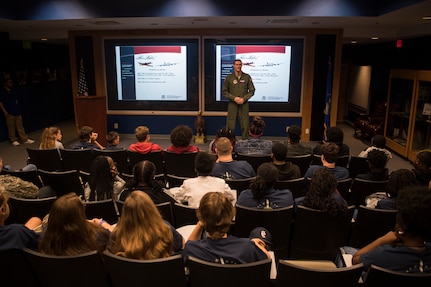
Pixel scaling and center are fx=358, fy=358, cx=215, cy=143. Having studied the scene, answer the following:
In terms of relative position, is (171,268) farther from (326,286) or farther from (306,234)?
(306,234)

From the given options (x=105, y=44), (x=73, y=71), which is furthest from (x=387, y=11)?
(x=73, y=71)

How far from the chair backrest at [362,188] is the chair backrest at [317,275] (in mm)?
1595

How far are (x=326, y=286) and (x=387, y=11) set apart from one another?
188 inches

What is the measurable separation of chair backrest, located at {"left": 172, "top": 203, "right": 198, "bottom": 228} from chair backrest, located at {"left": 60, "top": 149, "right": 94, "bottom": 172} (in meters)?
2.06

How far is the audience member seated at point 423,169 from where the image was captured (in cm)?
336

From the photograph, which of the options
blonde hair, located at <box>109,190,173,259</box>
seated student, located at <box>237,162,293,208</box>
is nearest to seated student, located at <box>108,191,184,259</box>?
blonde hair, located at <box>109,190,173,259</box>

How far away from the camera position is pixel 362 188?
3215mm

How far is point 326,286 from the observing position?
5.59 feet

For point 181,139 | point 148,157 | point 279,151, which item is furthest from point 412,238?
point 148,157

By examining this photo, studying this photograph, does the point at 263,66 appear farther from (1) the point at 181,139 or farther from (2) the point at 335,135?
(1) the point at 181,139

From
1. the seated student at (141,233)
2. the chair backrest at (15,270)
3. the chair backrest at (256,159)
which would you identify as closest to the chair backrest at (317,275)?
the seated student at (141,233)

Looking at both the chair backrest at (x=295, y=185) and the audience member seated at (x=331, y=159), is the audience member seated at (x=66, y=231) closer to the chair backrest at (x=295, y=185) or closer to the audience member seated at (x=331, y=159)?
the chair backrest at (x=295, y=185)

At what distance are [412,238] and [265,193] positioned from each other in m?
1.05

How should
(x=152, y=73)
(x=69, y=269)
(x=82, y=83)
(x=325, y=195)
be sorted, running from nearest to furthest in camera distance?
(x=69, y=269)
(x=325, y=195)
(x=82, y=83)
(x=152, y=73)
